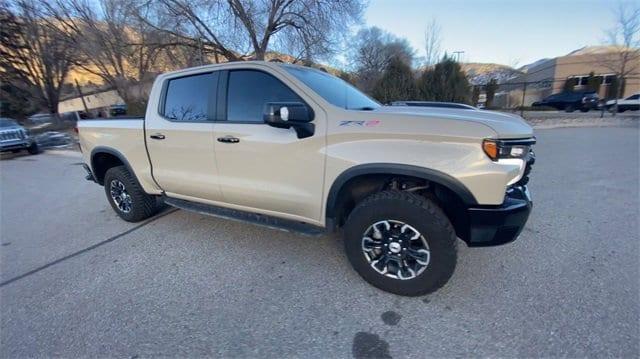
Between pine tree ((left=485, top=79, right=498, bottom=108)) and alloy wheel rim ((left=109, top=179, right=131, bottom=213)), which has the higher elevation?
pine tree ((left=485, top=79, right=498, bottom=108))

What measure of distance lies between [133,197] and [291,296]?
2816 millimetres

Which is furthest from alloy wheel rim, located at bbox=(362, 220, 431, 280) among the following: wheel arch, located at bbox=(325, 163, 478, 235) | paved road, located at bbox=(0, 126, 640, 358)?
wheel arch, located at bbox=(325, 163, 478, 235)

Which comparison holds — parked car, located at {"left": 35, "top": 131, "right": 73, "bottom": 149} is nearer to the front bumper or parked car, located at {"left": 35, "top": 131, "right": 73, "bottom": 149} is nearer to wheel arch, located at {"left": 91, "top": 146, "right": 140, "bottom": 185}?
wheel arch, located at {"left": 91, "top": 146, "right": 140, "bottom": 185}

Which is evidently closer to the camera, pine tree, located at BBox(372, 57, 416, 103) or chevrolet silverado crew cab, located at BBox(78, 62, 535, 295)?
chevrolet silverado crew cab, located at BBox(78, 62, 535, 295)

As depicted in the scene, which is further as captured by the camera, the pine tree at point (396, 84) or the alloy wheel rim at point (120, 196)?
the pine tree at point (396, 84)

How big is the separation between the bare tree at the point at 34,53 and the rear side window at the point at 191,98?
1102 inches

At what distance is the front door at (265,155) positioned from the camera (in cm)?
275

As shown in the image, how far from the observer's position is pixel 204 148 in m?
3.27

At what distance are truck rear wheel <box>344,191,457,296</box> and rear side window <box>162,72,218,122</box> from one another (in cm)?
192

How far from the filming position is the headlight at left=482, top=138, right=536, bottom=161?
7.17 feet

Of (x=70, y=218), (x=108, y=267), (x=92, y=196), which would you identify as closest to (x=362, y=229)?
(x=108, y=267)

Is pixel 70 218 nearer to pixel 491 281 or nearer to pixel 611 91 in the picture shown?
pixel 491 281

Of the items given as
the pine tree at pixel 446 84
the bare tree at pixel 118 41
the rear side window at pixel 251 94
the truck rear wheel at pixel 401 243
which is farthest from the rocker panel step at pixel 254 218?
the bare tree at pixel 118 41

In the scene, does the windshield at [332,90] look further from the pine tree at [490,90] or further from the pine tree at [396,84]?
the pine tree at [490,90]
